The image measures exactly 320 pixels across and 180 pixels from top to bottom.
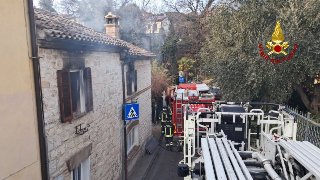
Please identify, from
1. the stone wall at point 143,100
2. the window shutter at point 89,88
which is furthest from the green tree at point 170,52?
the window shutter at point 89,88

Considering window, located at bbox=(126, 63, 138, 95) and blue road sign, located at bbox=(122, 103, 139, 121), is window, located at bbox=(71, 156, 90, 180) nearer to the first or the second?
blue road sign, located at bbox=(122, 103, 139, 121)

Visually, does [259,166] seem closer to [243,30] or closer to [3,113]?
[3,113]

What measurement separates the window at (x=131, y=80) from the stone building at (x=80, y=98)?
35cm

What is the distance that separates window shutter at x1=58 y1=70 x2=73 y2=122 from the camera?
518cm

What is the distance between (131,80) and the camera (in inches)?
410

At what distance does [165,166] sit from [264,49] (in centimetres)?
650

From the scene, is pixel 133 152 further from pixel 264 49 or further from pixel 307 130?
pixel 264 49

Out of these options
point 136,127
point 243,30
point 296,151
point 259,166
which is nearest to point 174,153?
point 136,127

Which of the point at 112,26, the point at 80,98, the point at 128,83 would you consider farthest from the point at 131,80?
the point at 80,98

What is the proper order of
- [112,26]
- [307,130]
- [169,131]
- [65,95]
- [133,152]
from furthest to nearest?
[169,131]
[112,26]
[133,152]
[307,130]
[65,95]

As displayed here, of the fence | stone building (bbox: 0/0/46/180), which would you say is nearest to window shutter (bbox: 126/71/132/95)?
stone building (bbox: 0/0/46/180)

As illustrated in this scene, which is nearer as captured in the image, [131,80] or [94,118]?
[94,118]

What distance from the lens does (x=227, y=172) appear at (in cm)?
323

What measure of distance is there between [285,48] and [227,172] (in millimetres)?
8418
